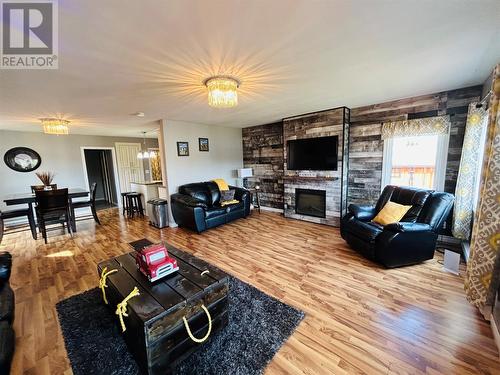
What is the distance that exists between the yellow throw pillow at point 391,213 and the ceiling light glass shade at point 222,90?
264 cm

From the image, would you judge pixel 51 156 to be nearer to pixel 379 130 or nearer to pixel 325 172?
pixel 325 172

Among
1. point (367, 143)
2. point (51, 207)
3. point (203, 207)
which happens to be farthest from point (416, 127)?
point (51, 207)

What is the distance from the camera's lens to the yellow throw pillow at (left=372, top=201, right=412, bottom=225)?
2.86 m

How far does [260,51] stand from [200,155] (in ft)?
11.7

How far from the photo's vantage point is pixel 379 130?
12.1 ft

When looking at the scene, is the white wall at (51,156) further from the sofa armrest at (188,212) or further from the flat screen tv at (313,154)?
the flat screen tv at (313,154)

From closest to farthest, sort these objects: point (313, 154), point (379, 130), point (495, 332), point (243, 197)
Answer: point (495, 332) → point (379, 130) → point (313, 154) → point (243, 197)

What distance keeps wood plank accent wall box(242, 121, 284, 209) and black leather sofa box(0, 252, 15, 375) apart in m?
4.74

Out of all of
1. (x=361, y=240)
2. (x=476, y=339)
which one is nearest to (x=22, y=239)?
(x=361, y=240)

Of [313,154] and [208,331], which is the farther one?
[313,154]

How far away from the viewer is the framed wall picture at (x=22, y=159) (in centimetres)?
493

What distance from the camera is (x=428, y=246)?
2594 mm

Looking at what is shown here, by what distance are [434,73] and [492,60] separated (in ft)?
1.44

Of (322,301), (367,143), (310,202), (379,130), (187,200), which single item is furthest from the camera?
(310,202)
